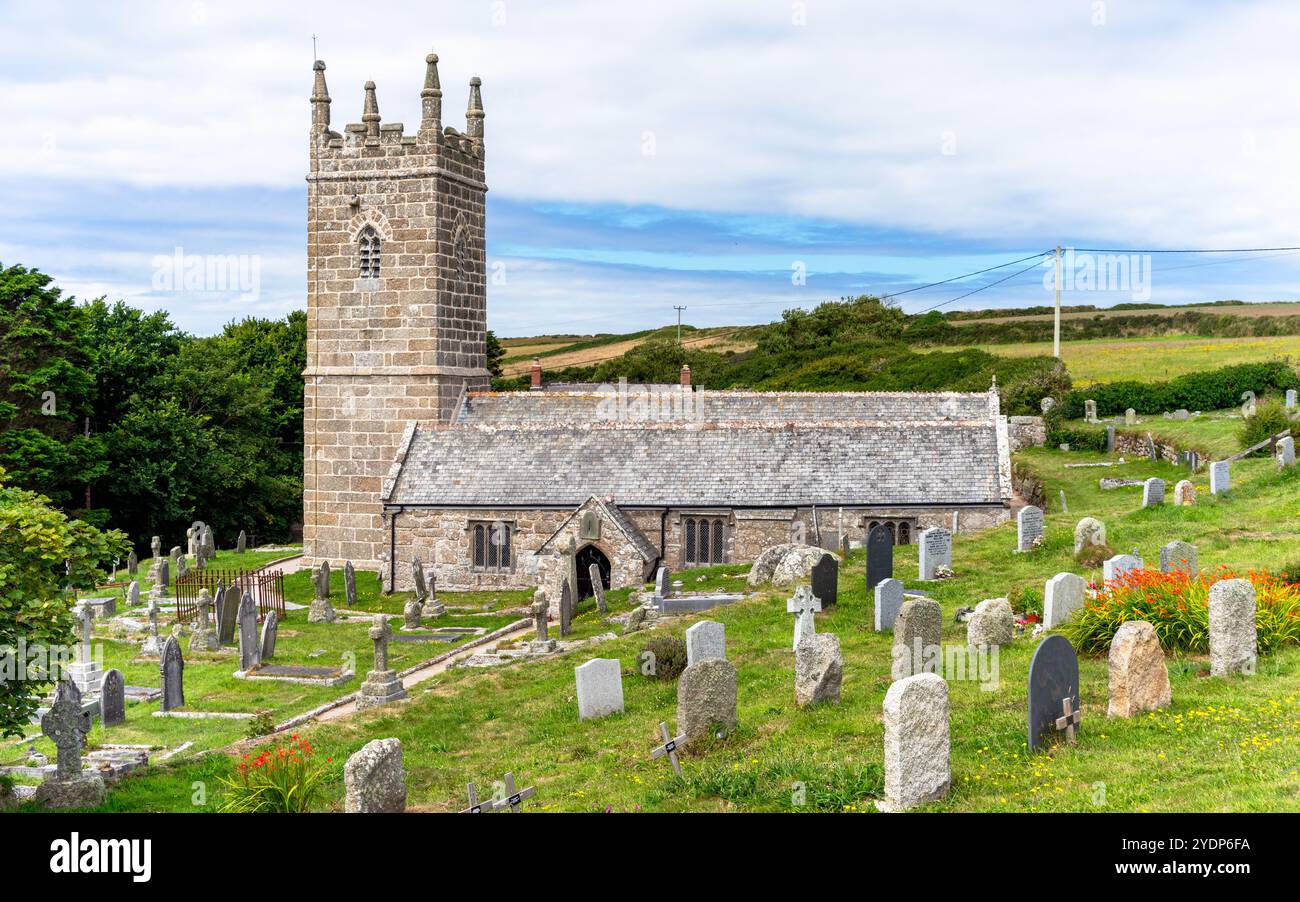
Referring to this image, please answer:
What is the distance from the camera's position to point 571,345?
5714 inches

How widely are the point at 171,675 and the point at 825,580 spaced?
1332 centimetres

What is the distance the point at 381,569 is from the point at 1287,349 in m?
55.5

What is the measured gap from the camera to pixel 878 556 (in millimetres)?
Answer: 25406

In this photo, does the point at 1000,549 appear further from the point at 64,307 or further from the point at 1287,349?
the point at 1287,349

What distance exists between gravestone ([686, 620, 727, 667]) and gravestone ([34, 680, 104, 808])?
8953mm

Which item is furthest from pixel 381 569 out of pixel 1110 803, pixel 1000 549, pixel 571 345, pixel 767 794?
pixel 571 345

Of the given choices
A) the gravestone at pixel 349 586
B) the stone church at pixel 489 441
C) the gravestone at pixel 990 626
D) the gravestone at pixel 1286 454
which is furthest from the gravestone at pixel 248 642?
the gravestone at pixel 1286 454

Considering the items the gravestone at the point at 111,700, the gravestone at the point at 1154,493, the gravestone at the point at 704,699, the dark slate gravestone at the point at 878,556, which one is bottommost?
the gravestone at the point at 111,700

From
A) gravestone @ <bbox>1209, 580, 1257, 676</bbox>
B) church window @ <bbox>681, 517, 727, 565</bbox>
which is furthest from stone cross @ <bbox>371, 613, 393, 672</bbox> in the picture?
gravestone @ <bbox>1209, 580, 1257, 676</bbox>

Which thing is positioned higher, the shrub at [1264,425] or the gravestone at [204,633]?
the shrub at [1264,425]

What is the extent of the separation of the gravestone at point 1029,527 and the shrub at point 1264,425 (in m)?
13.2

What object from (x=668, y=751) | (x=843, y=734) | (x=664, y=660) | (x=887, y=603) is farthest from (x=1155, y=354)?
(x=668, y=751)

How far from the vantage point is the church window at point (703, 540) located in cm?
3544

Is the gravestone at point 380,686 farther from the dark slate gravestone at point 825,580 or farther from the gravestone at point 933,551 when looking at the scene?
the gravestone at point 933,551
